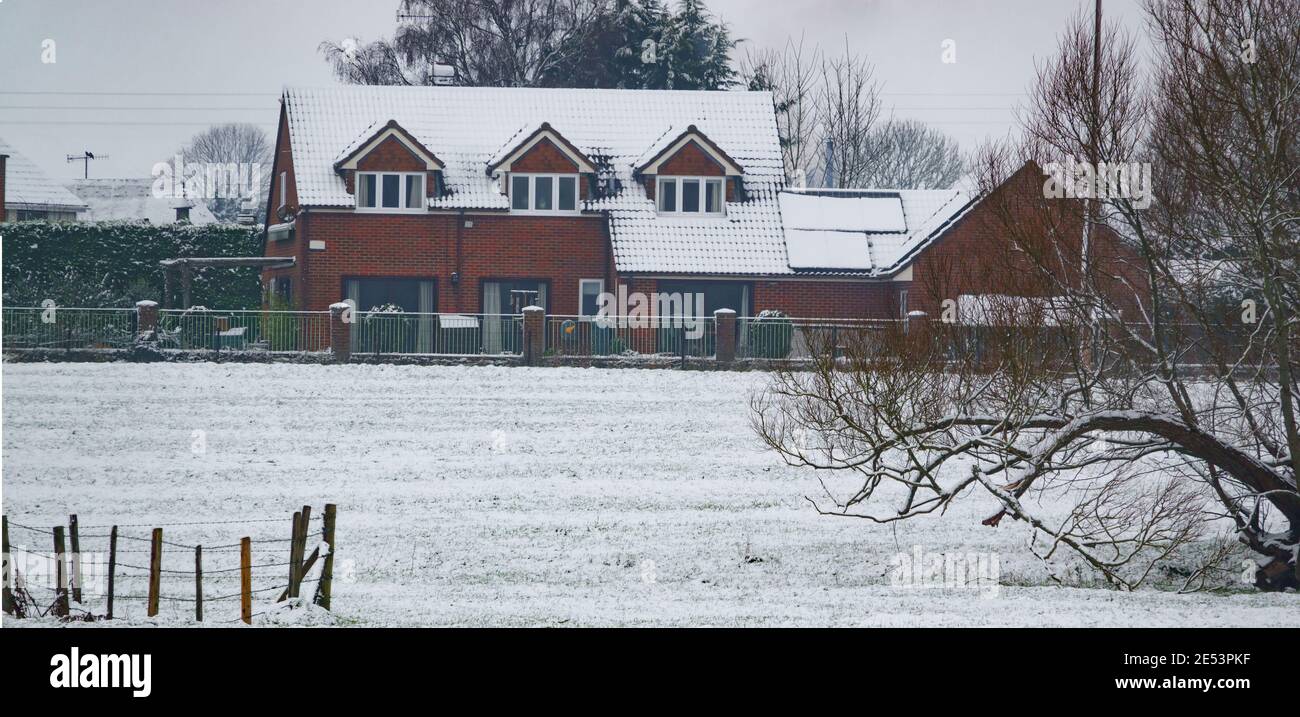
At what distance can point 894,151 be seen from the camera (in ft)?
165

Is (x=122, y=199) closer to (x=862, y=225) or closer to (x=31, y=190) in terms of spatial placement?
(x=31, y=190)

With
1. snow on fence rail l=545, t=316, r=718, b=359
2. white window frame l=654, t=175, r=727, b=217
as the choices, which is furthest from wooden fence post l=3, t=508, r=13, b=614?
white window frame l=654, t=175, r=727, b=217

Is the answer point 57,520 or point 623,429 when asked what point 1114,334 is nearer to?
point 623,429

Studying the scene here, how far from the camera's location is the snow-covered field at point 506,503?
Answer: 13.9 metres

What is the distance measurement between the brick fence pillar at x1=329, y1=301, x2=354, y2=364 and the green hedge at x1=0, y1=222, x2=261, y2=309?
8029 mm

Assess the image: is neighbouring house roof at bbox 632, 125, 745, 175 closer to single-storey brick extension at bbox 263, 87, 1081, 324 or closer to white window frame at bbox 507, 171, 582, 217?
single-storey brick extension at bbox 263, 87, 1081, 324

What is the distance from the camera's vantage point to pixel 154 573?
38.8ft

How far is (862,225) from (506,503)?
19684mm

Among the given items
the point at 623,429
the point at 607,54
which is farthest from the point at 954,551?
the point at 607,54

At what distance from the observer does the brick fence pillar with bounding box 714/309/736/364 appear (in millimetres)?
29156

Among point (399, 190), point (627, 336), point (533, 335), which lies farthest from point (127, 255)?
point (627, 336)

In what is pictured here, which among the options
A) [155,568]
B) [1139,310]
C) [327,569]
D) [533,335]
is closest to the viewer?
[155,568]

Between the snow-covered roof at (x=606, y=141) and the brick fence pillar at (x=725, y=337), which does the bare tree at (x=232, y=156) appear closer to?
the snow-covered roof at (x=606, y=141)

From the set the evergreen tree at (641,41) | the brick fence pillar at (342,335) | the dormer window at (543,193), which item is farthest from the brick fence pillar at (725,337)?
the evergreen tree at (641,41)
